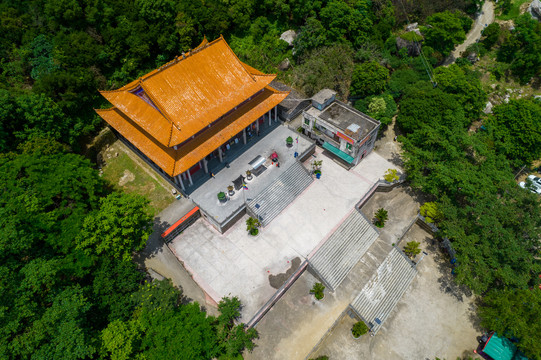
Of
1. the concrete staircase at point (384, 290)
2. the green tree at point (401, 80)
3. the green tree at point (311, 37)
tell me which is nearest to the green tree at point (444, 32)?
the green tree at point (401, 80)

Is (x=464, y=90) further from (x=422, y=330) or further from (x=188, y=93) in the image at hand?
(x=188, y=93)

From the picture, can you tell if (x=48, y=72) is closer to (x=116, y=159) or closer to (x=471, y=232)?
(x=116, y=159)

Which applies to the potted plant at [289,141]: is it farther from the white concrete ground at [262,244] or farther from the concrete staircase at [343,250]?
the concrete staircase at [343,250]

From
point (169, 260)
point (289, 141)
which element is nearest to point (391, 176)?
point (289, 141)

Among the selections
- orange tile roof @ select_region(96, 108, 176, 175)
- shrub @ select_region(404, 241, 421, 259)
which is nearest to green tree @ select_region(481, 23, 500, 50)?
shrub @ select_region(404, 241, 421, 259)

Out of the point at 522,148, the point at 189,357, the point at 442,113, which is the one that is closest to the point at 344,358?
the point at 189,357
